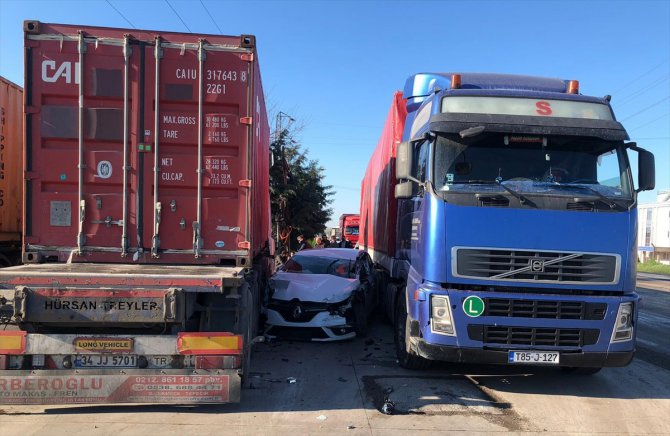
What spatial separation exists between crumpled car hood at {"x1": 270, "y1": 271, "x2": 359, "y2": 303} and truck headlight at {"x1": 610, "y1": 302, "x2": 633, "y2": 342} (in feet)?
12.2

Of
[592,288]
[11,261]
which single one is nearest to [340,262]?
[592,288]

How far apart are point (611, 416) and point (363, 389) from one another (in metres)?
2.55

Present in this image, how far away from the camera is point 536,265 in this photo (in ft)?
16.1

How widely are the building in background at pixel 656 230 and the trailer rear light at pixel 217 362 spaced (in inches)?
2572

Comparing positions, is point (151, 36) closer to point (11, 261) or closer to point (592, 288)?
point (592, 288)

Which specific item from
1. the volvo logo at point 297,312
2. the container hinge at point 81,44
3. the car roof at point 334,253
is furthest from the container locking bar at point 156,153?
the car roof at point 334,253

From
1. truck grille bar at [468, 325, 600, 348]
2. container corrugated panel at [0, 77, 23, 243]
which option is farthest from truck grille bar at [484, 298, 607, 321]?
container corrugated panel at [0, 77, 23, 243]

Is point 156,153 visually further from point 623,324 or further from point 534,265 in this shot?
point 623,324

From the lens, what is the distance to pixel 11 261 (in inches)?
338

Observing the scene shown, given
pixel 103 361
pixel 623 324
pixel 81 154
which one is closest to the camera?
pixel 103 361

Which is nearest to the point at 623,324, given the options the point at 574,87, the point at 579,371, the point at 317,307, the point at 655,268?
the point at 579,371

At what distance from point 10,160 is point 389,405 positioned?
727cm

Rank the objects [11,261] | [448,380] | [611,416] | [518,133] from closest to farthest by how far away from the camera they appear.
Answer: [611,416] → [518,133] → [448,380] → [11,261]

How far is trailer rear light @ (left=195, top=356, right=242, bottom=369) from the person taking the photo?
4.43 metres
